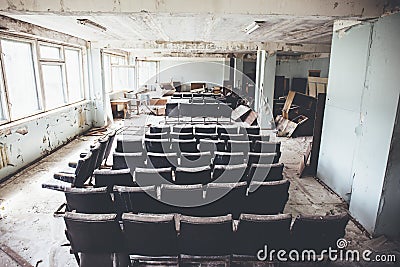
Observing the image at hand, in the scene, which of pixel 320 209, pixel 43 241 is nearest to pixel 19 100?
pixel 43 241

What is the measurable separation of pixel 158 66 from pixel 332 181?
1350 centimetres

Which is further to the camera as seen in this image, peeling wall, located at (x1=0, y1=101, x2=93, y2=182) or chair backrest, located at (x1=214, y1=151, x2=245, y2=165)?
peeling wall, located at (x1=0, y1=101, x2=93, y2=182)

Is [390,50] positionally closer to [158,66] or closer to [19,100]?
[19,100]

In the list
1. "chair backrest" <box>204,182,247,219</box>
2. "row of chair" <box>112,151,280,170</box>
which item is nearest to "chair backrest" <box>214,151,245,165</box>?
"row of chair" <box>112,151,280,170</box>

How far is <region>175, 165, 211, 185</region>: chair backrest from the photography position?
2.96 m

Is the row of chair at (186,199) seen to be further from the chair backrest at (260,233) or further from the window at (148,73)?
the window at (148,73)

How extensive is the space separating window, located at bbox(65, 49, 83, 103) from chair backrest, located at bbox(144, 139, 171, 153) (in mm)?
3911

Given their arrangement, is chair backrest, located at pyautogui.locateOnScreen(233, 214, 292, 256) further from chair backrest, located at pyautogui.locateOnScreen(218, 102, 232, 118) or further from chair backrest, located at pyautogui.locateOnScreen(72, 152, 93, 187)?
chair backrest, located at pyautogui.locateOnScreen(218, 102, 232, 118)

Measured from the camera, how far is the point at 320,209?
11.8ft

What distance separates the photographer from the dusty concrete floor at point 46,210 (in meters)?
2.65

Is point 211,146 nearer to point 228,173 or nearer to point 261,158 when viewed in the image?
point 261,158

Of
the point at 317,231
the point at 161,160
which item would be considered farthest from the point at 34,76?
the point at 317,231

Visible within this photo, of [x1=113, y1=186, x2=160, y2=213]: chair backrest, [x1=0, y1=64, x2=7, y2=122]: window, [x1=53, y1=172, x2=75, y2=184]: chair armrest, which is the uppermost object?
[x1=0, y1=64, x2=7, y2=122]: window

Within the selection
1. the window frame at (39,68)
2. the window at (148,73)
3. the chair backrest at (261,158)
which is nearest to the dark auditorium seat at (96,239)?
the chair backrest at (261,158)
